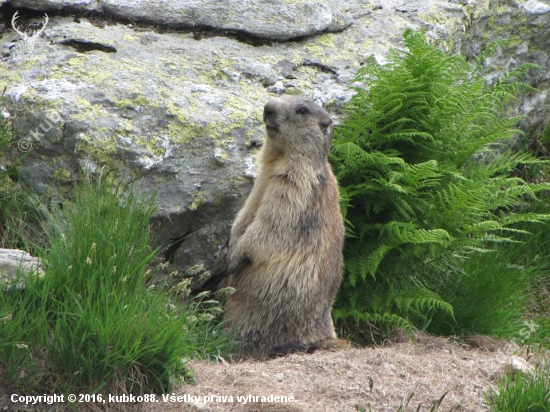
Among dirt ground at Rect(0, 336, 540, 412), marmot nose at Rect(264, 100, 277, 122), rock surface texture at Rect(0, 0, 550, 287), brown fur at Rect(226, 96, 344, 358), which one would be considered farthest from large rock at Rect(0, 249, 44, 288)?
marmot nose at Rect(264, 100, 277, 122)

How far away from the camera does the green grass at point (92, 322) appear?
420 centimetres

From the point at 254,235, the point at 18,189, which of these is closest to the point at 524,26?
the point at 254,235

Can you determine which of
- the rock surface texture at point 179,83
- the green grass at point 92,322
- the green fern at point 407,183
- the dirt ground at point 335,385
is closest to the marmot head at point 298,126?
the green fern at point 407,183

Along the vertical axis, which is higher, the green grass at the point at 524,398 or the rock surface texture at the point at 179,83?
the rock surface texture at the point at 179,83

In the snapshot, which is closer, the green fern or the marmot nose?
the marmot nose

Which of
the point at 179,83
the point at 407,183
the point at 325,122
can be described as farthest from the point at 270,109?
the point at 407,183

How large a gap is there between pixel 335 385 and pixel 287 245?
177 centimetres

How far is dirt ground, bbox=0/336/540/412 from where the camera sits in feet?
14.6

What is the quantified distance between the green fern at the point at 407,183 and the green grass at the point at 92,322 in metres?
2.50

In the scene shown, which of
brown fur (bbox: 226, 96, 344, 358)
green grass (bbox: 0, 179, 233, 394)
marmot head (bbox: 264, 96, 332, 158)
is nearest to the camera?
green grass (bbox: 0, 179, 233, 394)

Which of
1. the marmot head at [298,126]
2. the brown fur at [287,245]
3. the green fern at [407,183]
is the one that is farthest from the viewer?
the green fern at [407,183]

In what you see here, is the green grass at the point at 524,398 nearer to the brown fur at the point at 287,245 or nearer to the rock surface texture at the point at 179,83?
the brown fur at the point at 287,245

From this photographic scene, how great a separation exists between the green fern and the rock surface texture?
60 cm

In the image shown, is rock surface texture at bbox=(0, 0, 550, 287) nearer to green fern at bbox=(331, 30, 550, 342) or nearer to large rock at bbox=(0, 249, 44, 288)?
green fern at bbox=(331, 30, 550, 342)
